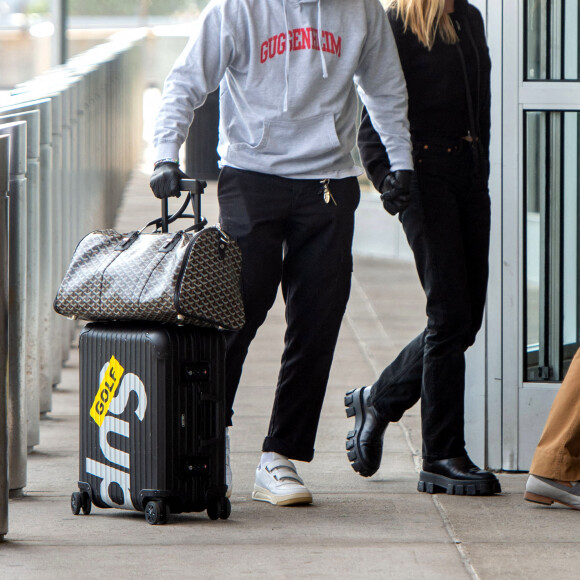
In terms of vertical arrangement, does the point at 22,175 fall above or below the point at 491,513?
above

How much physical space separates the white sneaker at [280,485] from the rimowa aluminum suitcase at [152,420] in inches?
10.1

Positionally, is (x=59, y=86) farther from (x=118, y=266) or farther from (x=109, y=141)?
(x=109, y=141)

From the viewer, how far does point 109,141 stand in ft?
34.6

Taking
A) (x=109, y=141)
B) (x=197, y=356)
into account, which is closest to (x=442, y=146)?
(x=197, y=356)

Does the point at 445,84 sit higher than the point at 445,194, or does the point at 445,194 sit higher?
the point at 445,84

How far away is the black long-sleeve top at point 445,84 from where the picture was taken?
4086 millimetres

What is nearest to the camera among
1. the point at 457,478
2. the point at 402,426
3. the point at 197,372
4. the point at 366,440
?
the point at 197,372

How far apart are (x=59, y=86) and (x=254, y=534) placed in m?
3.41

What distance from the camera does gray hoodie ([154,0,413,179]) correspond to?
153 inches

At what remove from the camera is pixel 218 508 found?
3834 mm

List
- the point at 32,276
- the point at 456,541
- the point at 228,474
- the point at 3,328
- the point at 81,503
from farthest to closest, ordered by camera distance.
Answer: the point at 32,276
the point at 228,474
the point at 81,503
the point at 456,541
the point at 3,328

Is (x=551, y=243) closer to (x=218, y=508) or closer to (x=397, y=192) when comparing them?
(x=397, y=192)

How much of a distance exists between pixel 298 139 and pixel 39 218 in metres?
1.67

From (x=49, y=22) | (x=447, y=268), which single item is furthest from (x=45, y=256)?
(x=49, y=22)
